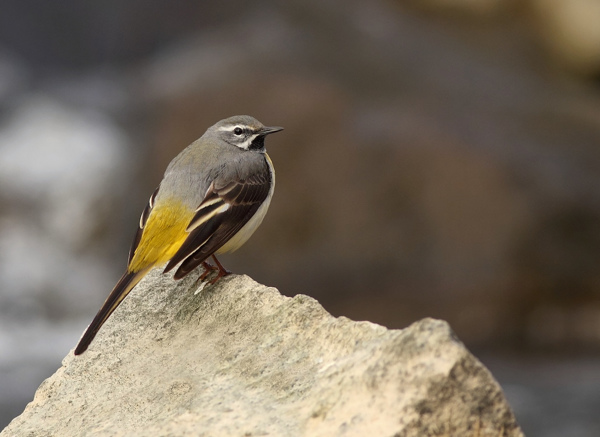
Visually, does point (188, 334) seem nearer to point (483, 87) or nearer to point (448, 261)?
point (448, 261)

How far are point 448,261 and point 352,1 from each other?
820cm

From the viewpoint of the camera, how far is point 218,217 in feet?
22.4

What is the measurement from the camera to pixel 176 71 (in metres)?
19.2

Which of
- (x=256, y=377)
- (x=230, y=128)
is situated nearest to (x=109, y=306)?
(x=256, y=377)

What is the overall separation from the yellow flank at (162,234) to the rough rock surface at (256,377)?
313 mm

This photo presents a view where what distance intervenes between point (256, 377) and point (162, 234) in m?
1.87

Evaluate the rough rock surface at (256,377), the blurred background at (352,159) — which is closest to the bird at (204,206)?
the rough rock surface at (256,377)

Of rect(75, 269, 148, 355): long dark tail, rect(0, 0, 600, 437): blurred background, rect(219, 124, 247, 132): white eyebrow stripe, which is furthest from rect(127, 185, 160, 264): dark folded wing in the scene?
rect(0, 0, 600, 437): blurred background

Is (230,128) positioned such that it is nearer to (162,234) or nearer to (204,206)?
(204,206)

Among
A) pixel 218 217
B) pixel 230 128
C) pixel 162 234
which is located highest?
pixel 230 128

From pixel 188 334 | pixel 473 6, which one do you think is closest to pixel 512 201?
pixel 473 6

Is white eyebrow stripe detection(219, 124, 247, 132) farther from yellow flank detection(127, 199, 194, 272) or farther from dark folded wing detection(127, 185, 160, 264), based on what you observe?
yellow flank detection(127, 199, 194, 272)

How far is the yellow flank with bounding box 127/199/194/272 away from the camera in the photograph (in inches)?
250

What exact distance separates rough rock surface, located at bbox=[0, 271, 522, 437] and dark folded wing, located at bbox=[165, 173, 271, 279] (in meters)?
0.26
